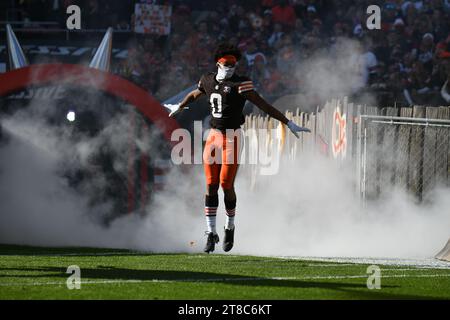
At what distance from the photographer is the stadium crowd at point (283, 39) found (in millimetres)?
22188

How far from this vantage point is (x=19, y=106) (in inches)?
714

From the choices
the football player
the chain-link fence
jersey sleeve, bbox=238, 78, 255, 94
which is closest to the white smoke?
the chain-link fence

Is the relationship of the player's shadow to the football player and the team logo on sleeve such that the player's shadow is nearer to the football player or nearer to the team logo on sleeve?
the football player

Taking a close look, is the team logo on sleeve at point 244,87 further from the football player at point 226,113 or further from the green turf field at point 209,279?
the green turf field at point 209,279

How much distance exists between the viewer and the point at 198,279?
32.5ft

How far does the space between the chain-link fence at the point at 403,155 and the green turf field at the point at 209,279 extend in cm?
327

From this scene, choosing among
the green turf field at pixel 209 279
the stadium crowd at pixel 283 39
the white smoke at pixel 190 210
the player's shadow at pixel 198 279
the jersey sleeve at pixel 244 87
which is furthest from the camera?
the stadium crowd at pixel 283 39

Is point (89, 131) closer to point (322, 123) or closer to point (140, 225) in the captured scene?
point (140, 225)

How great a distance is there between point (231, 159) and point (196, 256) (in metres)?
1.64

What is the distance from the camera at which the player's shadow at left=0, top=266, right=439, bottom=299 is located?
30.3 ft

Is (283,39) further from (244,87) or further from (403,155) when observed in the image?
(244,87)

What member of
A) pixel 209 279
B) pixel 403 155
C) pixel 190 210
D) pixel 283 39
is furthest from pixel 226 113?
pixel 283 39

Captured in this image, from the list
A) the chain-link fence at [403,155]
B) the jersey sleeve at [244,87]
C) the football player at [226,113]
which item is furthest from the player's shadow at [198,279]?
the chain-link fence at [403,155]

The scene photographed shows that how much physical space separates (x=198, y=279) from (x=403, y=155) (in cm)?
602
